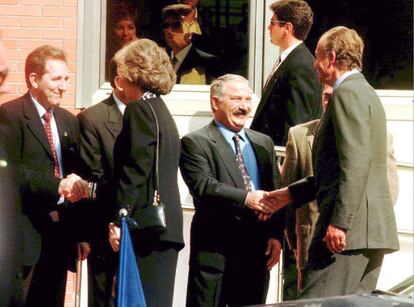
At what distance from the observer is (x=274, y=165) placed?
802cm

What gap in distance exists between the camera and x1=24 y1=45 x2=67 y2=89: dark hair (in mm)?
7891

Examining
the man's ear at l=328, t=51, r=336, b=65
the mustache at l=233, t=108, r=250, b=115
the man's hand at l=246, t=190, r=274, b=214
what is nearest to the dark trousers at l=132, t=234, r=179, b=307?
the man's hand at l=246, t=190, r=274, b=214

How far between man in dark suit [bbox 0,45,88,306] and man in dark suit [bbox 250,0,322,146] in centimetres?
139

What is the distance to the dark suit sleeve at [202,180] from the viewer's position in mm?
7641

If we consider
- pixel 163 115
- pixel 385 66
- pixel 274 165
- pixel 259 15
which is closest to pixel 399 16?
pixel 385 66

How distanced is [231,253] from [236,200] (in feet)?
1.15

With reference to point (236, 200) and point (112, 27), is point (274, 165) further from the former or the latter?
point (112, 27)

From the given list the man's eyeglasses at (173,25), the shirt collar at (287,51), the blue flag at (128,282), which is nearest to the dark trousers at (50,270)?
the blue flag at (128,282)

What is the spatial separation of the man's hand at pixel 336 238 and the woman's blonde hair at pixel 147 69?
1348mm

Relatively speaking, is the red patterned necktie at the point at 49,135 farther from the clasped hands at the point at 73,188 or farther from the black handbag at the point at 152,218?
the black handbag at the point at 152,218

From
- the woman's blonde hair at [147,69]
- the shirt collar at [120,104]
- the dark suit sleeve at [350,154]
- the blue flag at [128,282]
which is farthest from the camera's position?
the shirt collar at [120,104]

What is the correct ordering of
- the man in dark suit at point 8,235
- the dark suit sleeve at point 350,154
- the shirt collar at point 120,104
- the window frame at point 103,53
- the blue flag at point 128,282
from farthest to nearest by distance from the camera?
the window frame at point 103,53
the shirt collar at point 120,104
the blue flag at point 128,282
the dark suit sleeve at point 350,154
the man in dark suit at point 8,235

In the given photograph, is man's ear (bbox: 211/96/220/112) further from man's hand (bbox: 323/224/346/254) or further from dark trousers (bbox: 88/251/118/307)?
man's hand (bbox: 323/224/346/254)

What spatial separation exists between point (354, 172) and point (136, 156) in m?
1.25
